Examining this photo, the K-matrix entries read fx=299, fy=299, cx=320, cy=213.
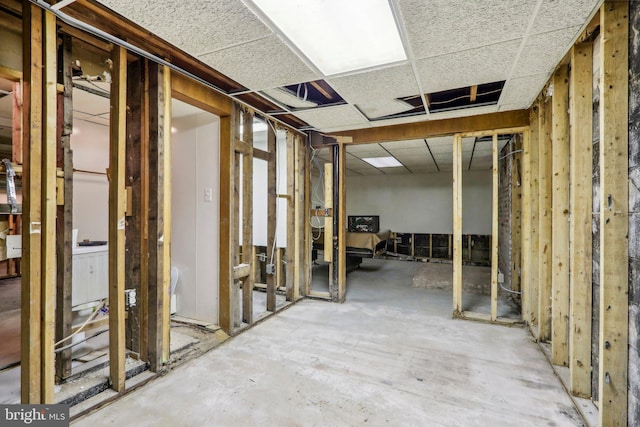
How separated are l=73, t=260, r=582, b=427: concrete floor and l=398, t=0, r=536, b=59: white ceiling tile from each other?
2.21 meters

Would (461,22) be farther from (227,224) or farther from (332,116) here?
(227,224)

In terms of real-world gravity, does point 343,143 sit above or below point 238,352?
above

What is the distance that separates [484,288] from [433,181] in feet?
13.0

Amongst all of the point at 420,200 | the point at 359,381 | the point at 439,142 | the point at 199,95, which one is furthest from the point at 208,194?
the point at 420,200

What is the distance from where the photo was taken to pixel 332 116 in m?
3.27

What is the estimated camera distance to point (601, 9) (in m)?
1.51

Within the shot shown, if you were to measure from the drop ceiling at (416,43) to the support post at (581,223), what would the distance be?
20cm

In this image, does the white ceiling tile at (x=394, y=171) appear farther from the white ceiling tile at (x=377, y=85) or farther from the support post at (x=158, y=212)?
the support post at (x=158, y=212)

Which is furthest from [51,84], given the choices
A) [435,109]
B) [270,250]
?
[435,109]

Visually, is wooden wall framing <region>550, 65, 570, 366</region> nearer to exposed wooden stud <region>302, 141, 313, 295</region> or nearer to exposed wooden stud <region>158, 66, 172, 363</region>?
exposed wooden stud <region>302, 141, 313, 295</region>

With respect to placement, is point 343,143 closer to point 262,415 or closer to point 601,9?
point 601,9

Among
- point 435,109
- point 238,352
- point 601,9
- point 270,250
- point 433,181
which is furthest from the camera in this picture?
point 433,181

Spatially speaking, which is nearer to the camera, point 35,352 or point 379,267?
point 35,352

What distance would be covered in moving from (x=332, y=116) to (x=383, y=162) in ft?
10.8
